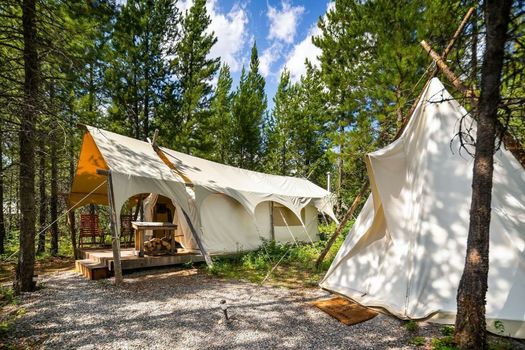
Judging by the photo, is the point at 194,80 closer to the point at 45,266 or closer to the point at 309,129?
the point at 309,129

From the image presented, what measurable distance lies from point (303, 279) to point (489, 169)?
4.21 metres

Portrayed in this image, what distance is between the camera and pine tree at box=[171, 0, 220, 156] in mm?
12688

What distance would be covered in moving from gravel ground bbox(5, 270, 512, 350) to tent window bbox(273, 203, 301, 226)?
496 cm

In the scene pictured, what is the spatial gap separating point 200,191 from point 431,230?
207 inches

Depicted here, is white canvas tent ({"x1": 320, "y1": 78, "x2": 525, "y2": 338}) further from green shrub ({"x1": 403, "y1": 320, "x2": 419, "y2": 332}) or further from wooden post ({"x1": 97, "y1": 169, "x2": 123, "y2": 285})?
wooden post ({"x1": 97, "y1": 169, "x2": 123, "y2": 285})

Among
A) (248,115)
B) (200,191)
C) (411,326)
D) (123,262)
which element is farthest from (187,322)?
(248,115)

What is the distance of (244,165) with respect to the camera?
18.7m

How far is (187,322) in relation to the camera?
3.54 m

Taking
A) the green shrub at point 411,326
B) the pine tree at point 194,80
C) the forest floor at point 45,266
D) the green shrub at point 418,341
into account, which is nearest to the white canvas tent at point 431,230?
the green shrub at point 411,326

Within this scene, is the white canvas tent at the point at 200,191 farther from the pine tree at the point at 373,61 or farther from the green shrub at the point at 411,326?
the green shrub at the point at 411,326

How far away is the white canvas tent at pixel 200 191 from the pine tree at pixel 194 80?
382 cm

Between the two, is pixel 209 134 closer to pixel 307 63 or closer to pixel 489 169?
pixel 307 63

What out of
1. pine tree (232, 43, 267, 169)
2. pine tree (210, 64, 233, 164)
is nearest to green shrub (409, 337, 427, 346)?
pine tree (210, 64, 233, 164)

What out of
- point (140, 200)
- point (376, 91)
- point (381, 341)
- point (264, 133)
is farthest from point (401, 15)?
point (264, 133)
